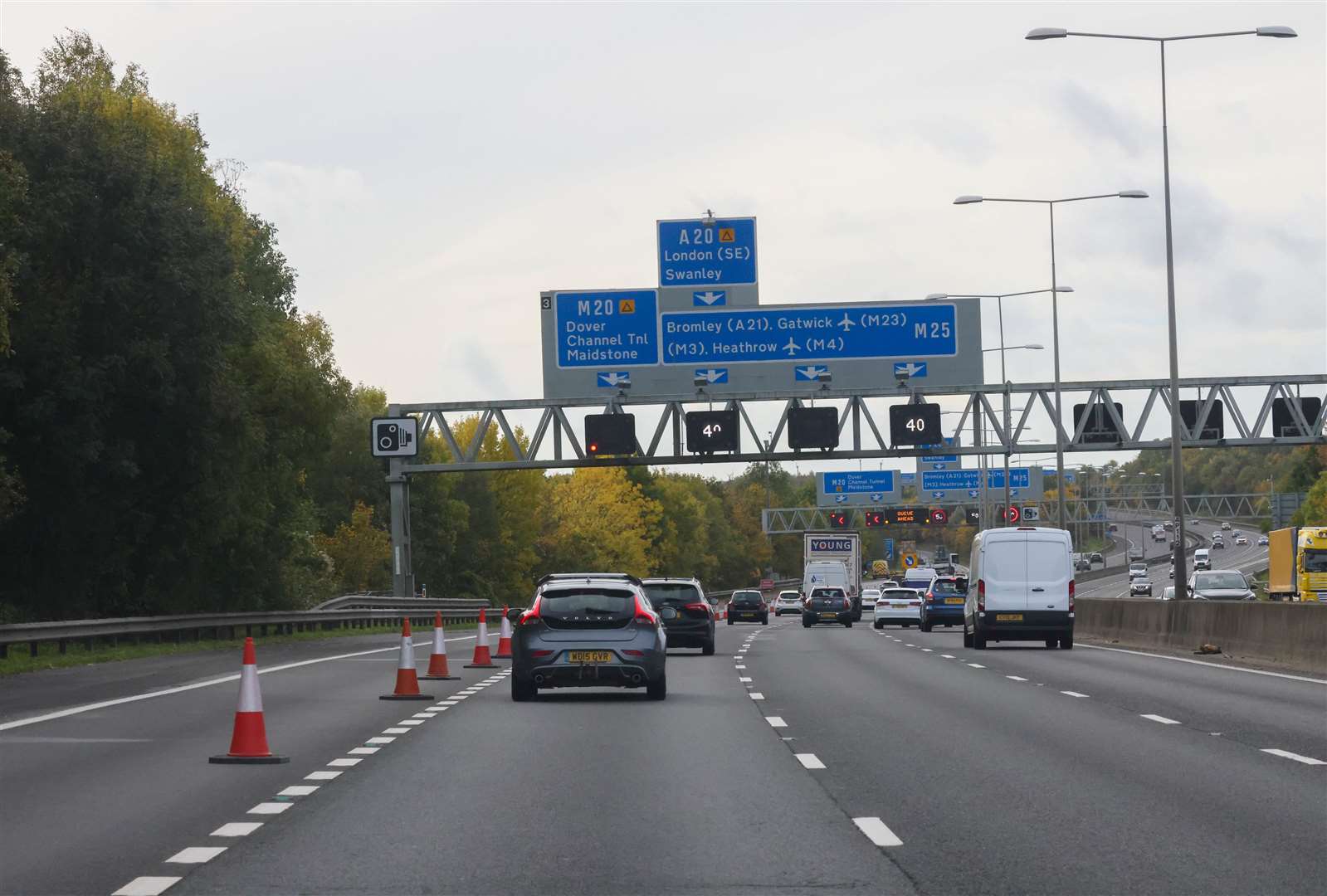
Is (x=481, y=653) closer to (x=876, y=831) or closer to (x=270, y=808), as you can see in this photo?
(x=270, y=808)

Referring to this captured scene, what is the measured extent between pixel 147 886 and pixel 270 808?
3053 mm

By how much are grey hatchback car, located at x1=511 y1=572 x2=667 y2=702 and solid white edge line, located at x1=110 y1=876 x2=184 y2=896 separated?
1315 cm

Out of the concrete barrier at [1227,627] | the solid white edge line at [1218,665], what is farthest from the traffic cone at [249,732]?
the concrete barrier at [1227,627]

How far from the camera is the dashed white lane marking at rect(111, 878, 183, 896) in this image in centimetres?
891

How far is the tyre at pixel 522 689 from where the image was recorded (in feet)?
74.8

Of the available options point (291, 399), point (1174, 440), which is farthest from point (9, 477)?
point (1174, 440)

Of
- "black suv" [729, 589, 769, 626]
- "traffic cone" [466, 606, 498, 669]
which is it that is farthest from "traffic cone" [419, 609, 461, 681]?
"black suv" [729, 589, 769, 626]

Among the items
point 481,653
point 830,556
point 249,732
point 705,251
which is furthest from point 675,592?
point 830,556

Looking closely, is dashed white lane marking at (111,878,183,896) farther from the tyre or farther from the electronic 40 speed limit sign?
the electronic 40 speed limit sign

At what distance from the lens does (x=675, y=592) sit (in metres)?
38.4

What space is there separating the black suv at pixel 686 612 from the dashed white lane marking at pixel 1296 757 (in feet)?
73.5

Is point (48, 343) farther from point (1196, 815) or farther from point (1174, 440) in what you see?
point (1196, 815)

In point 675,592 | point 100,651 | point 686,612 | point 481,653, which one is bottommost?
point 481,653

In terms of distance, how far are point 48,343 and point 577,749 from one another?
2587 centimetres
